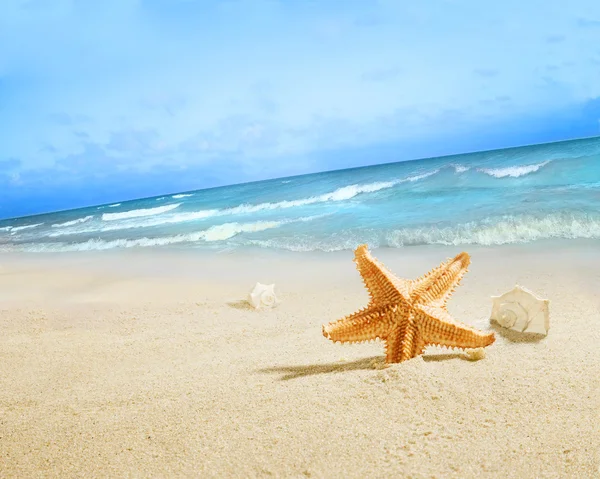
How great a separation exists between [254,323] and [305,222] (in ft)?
34.8

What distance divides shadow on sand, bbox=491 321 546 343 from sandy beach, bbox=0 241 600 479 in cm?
3

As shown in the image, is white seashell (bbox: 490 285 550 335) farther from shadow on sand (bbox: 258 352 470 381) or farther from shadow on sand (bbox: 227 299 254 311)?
shadow on sand (bbox: 227 299 254 311)

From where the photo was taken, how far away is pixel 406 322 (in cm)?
307

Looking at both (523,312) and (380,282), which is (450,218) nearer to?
(523,312)

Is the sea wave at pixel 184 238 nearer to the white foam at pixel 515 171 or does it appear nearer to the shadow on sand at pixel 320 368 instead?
the white foam at pixel 515 171

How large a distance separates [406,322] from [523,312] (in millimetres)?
1154

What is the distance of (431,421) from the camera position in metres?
2.22

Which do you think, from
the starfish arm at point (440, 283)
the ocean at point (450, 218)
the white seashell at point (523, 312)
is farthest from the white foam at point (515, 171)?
the starfish arm at point (440, 283)

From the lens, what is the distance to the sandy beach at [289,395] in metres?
1.99

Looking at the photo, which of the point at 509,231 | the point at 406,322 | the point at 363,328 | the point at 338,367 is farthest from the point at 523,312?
the point at 509,231

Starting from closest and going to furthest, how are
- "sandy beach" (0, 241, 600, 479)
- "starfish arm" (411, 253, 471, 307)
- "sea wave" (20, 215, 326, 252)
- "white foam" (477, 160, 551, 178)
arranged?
"sandy beach" (0, 241, 600, 479) < "starfish arm" (411, 253, 471, 307) < "sea wave" (20, 215, 326, 252) < "white foam" (477, 160, 551, 178)

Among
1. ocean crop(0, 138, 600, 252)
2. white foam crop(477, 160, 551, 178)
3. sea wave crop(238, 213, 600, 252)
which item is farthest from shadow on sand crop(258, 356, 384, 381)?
white foam crop(477, 160, 551, 178)

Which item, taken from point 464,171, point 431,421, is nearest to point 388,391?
point 431,421

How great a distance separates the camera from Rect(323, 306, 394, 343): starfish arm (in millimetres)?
3123
